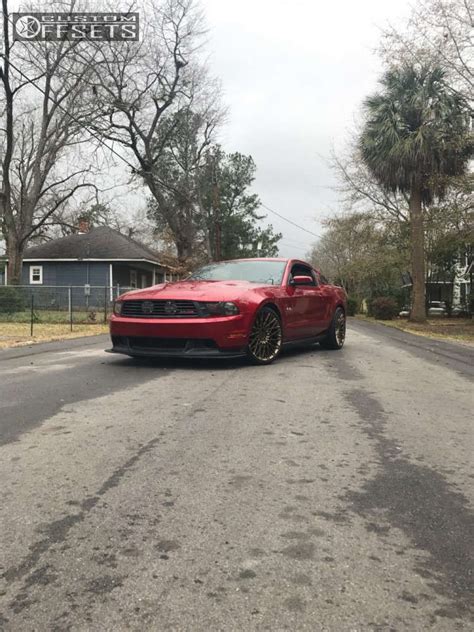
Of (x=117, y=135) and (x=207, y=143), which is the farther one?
(x=207, y=143)

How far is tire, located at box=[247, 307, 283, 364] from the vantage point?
22.5 ft

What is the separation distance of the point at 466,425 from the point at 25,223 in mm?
27166

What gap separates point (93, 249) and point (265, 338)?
2798cm

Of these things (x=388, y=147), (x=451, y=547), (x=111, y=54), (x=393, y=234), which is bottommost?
(x=451, y=547)

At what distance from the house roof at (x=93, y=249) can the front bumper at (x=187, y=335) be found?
1025 inches

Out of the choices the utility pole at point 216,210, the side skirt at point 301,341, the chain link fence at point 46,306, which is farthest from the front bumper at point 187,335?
the utility pole at point 216,210

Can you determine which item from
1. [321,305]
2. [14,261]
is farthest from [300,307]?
[14,261]

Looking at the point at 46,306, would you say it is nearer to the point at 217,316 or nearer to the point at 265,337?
the point at 265,337

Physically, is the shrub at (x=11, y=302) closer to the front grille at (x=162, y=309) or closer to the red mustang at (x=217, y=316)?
the red mustang at (x=217, y=316)

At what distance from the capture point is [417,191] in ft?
72.8

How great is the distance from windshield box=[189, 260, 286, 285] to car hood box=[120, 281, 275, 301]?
52 centimetres

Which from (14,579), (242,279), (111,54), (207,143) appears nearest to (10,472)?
(14,579)

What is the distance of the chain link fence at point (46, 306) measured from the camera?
1764 cm

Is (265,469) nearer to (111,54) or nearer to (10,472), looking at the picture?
(10,472)
